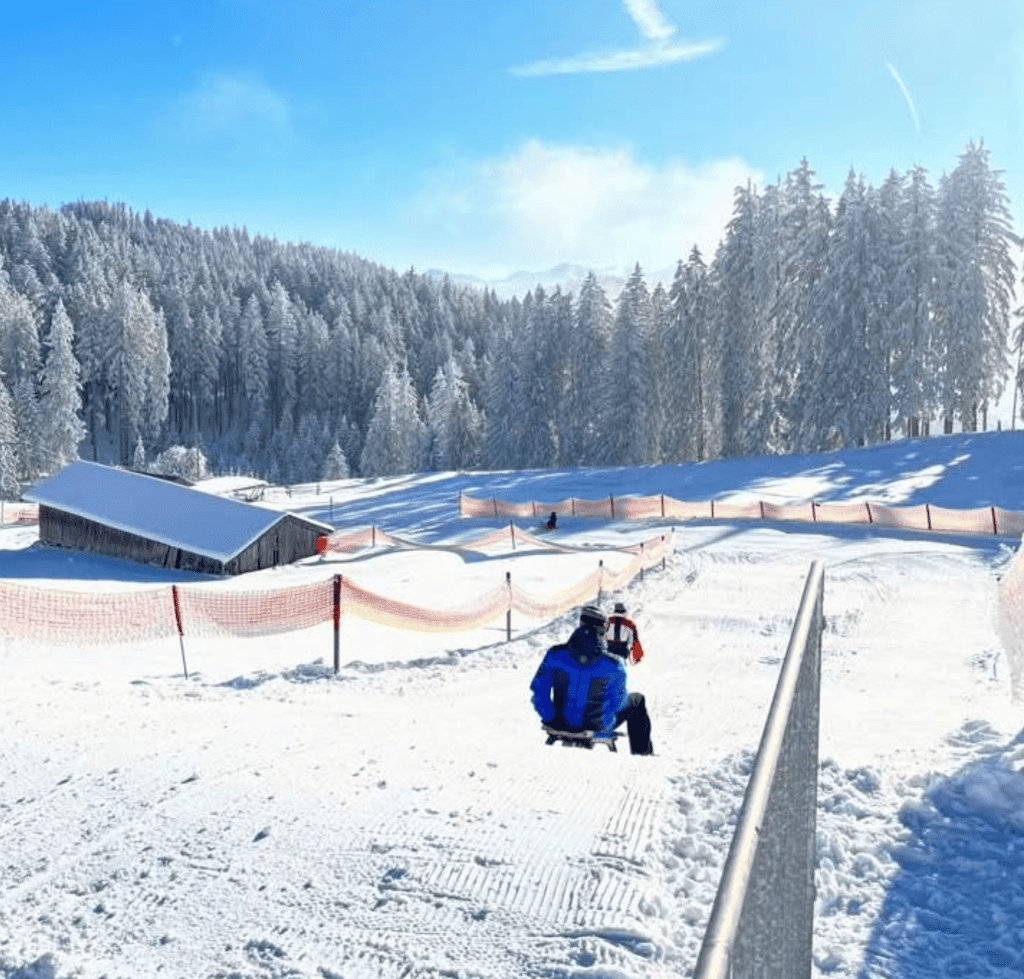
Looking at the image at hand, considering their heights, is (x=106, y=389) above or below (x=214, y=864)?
above

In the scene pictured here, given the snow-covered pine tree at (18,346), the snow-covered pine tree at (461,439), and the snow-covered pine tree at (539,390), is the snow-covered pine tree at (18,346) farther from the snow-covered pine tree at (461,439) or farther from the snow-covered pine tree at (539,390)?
the snow-covered pine tree at (539,390)

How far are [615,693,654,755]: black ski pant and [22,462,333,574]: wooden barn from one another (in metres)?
26.7

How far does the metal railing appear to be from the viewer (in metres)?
1.60

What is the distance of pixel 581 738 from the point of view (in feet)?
23.5

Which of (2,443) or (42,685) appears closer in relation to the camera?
(42,685)

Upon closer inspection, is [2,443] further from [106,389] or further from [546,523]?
[546,523]

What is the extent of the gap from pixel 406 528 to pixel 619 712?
31.9 metres

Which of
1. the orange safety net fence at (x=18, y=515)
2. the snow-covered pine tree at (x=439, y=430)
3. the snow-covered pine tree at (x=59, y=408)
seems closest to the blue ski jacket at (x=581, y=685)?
the orange safety net fence at (x=18, y=515)

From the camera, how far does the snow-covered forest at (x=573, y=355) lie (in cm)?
4784

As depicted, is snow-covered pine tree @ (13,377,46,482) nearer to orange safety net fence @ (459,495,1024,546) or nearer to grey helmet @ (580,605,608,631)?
orange safety net fence @ (459,495,1024,546)

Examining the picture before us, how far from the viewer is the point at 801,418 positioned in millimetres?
51031

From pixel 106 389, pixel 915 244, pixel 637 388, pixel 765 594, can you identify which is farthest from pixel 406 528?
pixel 106 389

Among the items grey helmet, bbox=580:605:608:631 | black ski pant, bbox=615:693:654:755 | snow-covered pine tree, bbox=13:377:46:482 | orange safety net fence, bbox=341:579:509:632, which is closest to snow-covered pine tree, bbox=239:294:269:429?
snow-covered pine tree, bbox=13:377:46:482

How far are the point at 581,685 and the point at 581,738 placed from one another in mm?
475
